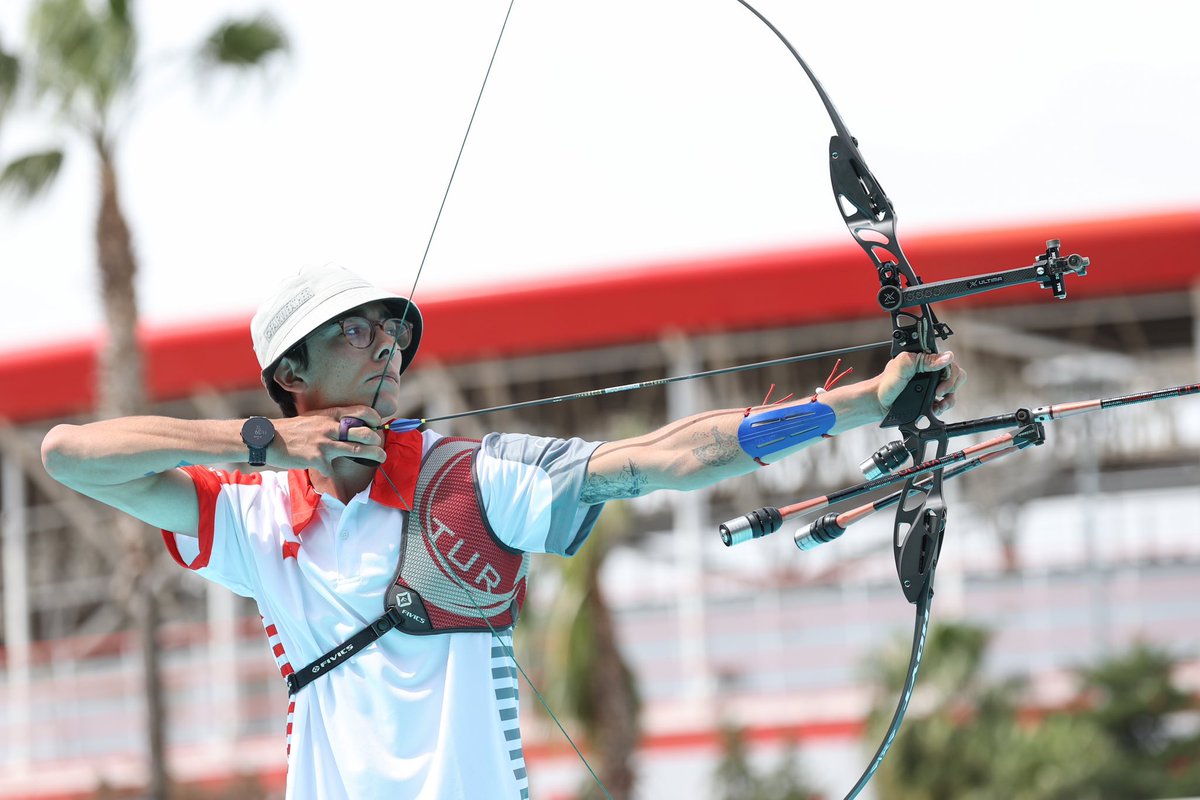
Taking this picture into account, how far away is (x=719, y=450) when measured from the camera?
259cm

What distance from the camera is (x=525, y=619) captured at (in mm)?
12164

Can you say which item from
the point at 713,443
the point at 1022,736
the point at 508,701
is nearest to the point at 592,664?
the point at 1022,736

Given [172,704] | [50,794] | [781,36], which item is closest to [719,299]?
[172,704]

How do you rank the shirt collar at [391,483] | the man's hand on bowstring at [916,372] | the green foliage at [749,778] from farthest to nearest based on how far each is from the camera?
the green foliage at [749,778], the shirt collar at [391,483], the man's hand on bowstring at [916,372]

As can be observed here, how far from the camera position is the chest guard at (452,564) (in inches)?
103

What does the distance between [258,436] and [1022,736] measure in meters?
10.6

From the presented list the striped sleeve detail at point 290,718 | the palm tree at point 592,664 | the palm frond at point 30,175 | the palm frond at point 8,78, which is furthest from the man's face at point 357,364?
the palm frond at point 8,78

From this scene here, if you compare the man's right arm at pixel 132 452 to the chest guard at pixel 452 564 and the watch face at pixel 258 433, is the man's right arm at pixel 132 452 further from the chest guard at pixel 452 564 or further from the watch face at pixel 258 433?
the chest guard at pixel 452 564

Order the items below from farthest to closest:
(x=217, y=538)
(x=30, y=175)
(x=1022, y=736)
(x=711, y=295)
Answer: (x=711, y=295) → (x=30, y=175) → (x=1022, y=736) → (x=217, y=538)

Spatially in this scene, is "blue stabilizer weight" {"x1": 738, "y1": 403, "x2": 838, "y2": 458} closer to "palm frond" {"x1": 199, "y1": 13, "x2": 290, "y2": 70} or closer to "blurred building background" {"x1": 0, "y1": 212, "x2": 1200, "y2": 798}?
"blurred building background" {"x1": 0, "y1": 212, "x2": 1200, "y2": 798}

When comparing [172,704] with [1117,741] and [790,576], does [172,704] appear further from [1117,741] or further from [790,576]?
[1117,741]

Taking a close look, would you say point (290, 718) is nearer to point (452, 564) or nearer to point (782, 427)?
point (452, 564)

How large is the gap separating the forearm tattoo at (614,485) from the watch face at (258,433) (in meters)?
0.52

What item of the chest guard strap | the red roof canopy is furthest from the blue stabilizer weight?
the red roof canopy
